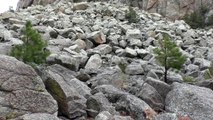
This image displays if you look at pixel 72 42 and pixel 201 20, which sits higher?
pixel 72 42

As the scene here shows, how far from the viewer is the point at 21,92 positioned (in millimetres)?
15664

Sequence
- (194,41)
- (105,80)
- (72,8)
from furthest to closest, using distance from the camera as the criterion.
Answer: (72,8) → (194,41) → (105,80)

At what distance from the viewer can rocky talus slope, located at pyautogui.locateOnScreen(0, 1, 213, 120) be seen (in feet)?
52.6

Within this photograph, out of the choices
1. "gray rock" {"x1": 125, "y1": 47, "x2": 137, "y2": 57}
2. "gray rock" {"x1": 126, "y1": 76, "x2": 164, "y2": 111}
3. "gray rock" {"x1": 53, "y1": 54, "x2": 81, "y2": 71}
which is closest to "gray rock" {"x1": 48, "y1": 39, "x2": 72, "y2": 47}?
"gray rock" {"x1": 125, "y1": 47, "x2": 137, "y2": 57}

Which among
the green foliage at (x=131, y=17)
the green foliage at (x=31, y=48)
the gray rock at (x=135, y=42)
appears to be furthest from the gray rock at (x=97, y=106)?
the green foliage at (x=131, y=17)

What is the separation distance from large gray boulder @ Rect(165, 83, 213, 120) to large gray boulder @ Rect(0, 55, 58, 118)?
642 centimetres

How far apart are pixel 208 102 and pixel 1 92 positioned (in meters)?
9.34

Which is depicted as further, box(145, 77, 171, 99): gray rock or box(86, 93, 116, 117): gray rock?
box(145, 77, 171, 99): gray rock

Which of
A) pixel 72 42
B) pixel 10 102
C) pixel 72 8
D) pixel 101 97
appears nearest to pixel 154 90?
pixel 101 97

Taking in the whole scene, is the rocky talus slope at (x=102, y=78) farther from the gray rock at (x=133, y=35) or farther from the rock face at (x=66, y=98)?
the gray rock at (x=133, y=35)

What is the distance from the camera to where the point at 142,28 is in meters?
49.7

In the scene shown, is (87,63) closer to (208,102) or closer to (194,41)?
(208,102)

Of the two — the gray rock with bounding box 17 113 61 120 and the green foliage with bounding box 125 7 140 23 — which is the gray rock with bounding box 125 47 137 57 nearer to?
the green foliage with bounding box 125 7 140 23

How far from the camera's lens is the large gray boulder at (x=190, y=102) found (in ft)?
62.3
